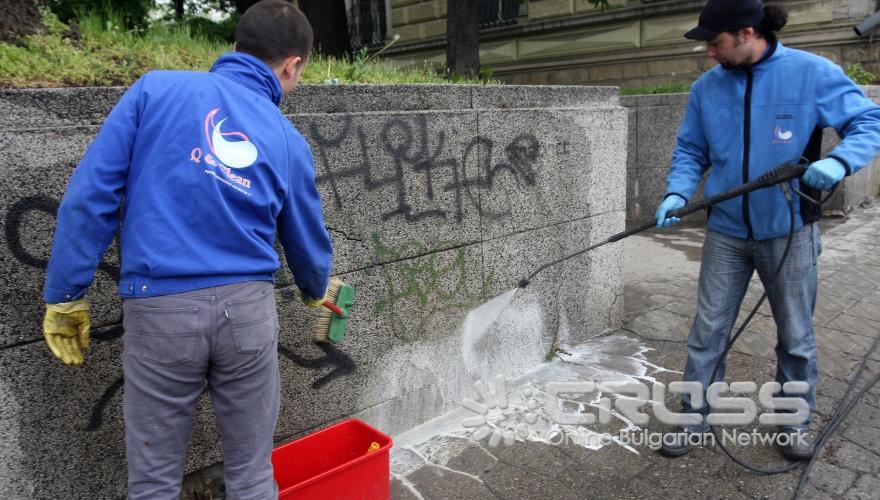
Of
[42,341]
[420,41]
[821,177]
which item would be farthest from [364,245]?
[420,41]

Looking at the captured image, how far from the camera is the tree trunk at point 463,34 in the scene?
26.2 ft

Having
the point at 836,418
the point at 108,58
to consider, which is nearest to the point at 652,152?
the point at 836,418

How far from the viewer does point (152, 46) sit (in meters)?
3.15

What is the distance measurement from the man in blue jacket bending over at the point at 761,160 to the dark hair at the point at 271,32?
1772 mm

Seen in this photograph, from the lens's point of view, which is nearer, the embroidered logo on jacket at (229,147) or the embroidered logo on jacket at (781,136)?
the embroidered logo on jacket at (229,147)

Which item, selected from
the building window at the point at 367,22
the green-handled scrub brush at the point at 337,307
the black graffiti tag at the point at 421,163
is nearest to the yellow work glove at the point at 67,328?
the green-handled scrub brush at the point at 337,307

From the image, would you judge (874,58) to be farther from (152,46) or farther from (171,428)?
(171,428)

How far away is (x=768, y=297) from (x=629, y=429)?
0.94m

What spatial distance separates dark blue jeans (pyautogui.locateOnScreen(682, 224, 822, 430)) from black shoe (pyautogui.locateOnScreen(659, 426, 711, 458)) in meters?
0.10

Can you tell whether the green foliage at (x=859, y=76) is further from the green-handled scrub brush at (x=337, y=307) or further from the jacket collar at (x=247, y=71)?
the jacket collar at (x=247, y=71)

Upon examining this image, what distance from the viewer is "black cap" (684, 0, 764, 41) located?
8.85ft

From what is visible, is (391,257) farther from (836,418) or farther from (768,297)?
(836,418)

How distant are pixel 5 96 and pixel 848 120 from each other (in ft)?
10.2

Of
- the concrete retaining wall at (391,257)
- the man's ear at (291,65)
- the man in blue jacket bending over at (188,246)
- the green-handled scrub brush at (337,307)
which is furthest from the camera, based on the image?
the green-handled scrub brush at (337,307)
